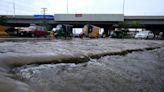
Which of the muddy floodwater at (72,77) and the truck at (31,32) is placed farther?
the truck at (31,32)

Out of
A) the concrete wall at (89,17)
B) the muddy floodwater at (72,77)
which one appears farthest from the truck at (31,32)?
the concrete wall at (89,17)

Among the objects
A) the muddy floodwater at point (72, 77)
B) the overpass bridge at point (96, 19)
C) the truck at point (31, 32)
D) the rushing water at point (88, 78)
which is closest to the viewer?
the muddy floodwater at point (72, 77)

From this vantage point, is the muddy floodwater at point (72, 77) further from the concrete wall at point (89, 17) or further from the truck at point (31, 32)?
the concrete wall at point (89, 17)

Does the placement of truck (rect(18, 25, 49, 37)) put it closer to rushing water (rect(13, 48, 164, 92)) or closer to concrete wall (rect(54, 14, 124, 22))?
rushing water (rect(13, 48, 164, 92))

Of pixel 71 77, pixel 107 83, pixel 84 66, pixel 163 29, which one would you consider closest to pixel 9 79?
pixel 71 77

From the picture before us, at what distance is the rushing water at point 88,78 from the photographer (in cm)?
323

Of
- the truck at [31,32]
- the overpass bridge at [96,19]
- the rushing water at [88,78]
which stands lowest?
the rushing water at [88,78]

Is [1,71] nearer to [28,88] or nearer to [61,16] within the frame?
[28,88]

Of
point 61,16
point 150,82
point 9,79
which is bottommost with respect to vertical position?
point 150,82

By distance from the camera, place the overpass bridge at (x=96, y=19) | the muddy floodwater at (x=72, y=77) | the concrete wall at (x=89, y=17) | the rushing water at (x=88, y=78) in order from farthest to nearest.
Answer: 1. the concrete wall at (x=89, y=17)
2. the overpass bridge at (x=96, y=19)
3. the rushing water at (x=88, y=78)
4. the muddy floodwater at (x=72, y=77)

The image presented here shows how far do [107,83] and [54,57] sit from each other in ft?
5.04

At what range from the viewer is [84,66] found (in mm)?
4602

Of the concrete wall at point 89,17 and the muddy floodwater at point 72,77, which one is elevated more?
the concrete wall at point 89,17

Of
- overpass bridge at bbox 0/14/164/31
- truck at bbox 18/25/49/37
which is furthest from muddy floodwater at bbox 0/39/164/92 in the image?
overpass bridge at bbox 0/14/164/31
